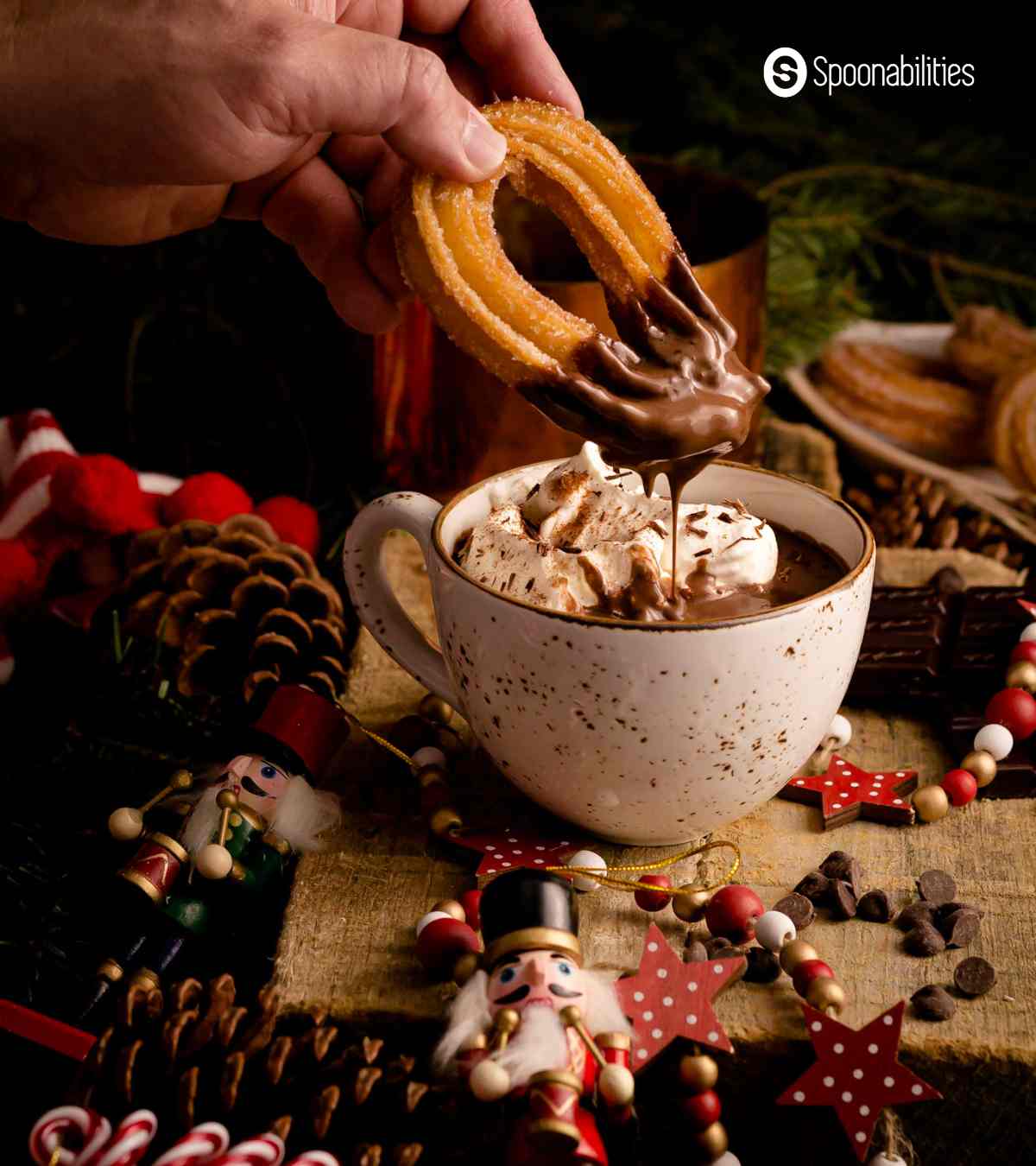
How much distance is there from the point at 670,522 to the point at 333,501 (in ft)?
2.47

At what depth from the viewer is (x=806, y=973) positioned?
1000mm

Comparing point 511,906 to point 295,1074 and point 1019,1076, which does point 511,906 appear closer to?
point 295,1074

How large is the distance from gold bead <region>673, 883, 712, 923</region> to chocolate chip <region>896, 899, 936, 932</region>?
150 millimetres

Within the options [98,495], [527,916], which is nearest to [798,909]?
[527,916]

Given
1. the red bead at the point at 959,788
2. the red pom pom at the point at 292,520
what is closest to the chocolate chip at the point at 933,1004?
the red bead at the point at 959,788

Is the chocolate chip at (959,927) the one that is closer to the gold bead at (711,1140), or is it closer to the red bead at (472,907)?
the gold bead at (711,1140)

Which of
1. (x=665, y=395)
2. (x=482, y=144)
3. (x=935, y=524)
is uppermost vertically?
(x=482, y=144)

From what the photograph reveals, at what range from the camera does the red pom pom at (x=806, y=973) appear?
100 cm

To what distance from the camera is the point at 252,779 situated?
1.18 meters

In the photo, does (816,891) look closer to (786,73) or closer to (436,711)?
(436,711)

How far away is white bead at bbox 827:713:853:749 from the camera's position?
4.20 ft

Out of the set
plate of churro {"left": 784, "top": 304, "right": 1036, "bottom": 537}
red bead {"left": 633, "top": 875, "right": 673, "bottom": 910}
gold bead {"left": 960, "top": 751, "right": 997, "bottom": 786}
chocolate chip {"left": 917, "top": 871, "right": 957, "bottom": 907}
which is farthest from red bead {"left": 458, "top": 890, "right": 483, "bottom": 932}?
plate of churro {"left": 784, "top": 304, "right": 1036, "bottom": 537}

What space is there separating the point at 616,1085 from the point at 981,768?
481 millimetres

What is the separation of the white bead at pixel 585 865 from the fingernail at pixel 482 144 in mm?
581
